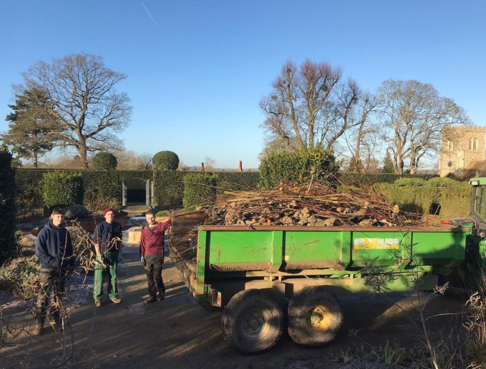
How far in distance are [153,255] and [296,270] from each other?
2.52 metres

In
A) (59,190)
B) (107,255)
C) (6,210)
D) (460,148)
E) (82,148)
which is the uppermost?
(460,148)

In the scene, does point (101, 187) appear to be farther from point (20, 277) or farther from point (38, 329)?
point (38, 329)

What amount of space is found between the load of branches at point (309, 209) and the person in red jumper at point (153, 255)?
102cm

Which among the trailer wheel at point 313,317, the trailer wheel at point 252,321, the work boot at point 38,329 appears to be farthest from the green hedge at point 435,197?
the work boot at point 38,329

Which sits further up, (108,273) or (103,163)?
(103,163)

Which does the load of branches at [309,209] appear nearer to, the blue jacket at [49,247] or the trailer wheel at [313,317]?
the trailer wheel at [313,317]

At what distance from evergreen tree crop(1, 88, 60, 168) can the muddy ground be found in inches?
1233

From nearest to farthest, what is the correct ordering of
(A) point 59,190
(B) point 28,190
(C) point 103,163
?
(A) point 59,190
(B) point 28,190
(C) point 103,163

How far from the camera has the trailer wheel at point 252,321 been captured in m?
4.12

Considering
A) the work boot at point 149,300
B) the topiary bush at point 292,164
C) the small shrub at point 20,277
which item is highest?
the topiary bush at point 292,164

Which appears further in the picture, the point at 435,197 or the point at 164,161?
the point at 164,161

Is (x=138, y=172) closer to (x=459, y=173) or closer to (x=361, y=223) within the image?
(x=361, y=223)

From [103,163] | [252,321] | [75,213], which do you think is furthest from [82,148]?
[252,321]

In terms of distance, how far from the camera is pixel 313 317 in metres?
4.45
